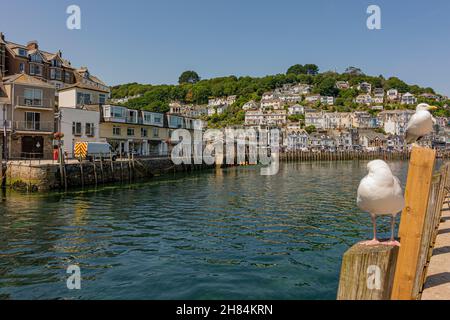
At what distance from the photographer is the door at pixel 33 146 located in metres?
48.0

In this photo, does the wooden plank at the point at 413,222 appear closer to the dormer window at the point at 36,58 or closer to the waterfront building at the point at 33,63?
the waterfront building at the point at 33,63

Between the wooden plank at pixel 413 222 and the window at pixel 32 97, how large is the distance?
54.1 m

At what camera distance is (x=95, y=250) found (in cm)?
1377

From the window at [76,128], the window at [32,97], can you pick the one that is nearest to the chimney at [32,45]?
the window at [32,97]

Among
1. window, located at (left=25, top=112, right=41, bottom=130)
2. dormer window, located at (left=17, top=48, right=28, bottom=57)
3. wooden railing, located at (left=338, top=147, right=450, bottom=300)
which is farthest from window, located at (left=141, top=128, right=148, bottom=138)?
wooden railing, located at (left=338, top=147, right=450, bottom=300)

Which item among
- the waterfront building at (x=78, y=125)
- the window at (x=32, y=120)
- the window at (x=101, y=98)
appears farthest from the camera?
the window at (x=101, y=98)

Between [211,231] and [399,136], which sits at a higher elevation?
[399,136]

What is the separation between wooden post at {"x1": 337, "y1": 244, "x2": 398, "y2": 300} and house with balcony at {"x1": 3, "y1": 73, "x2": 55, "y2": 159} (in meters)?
49.5

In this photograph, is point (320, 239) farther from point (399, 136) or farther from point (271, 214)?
point (399, 136)

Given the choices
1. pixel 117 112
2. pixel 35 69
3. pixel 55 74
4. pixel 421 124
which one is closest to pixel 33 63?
pixel 35 69

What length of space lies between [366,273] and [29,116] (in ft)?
180

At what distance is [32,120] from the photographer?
49.1 meters

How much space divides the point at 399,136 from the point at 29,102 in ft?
538
